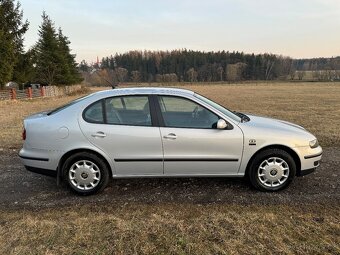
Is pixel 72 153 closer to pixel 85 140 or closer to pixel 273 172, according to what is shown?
pixel 85 140

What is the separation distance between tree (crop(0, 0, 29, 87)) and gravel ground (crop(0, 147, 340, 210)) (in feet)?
85.8

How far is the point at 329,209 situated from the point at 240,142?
1439 mm

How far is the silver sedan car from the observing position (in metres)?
4.60

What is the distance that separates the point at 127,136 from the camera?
458 cm

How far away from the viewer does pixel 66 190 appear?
16.4 ft

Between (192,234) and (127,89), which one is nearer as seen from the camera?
(192,234)

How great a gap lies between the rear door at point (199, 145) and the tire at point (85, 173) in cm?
96

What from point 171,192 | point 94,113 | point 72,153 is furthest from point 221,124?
point 72,153

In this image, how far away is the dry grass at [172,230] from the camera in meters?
3.20

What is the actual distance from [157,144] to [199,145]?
2.01ft

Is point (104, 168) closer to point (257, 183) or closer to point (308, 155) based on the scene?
point (257, 183)

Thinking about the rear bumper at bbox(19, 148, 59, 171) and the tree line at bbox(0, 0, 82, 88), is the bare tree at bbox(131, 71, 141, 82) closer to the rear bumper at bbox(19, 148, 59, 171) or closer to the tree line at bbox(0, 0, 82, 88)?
the tree line at bbox(0, 0, 82, 88)

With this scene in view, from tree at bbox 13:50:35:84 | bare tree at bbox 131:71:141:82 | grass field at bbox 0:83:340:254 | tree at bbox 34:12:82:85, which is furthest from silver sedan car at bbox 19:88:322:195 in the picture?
bare tree at bbox 131:71:141:82

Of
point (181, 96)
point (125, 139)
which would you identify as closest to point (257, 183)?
point (181, 96)
